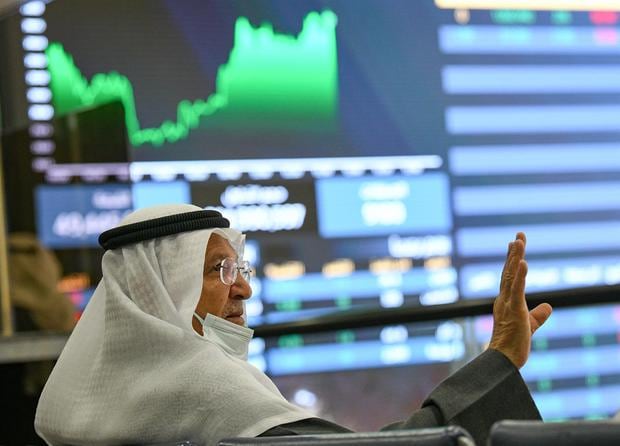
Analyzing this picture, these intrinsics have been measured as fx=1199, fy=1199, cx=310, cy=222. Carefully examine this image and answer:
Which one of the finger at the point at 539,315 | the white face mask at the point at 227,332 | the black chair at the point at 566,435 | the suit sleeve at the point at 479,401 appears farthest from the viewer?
the white face mask at the point at 227,332

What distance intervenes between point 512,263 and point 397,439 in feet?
1.78

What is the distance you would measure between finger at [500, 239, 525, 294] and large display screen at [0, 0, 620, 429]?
2653 mm

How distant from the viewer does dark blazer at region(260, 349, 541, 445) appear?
159 centimetres

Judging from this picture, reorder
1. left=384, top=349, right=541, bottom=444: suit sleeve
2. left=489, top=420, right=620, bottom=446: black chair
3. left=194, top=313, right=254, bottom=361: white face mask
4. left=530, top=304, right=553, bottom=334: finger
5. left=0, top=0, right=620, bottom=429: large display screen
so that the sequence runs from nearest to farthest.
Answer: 1. left=489, top=420, right=620, bottom=446: black chair
2. left=384, top=349, right=541, bottom=444: suit sleeve
3. left=530, top=304, right=553, bottom=334: finger
4. left=194, top=313, right=254, bottom=361: white face mask
5. left=0, top=0, right=620, bottom=429: large display screen

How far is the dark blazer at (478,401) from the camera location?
62.7 inches

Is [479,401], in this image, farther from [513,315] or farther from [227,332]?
[227,332]

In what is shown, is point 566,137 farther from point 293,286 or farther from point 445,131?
point 293,286

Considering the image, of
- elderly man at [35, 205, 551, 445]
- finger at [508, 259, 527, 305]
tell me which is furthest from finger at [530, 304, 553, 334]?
finger at [508, 259, 527, 305]

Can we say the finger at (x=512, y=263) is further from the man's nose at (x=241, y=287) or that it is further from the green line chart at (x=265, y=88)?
the green line chart at (x=265, y=88)

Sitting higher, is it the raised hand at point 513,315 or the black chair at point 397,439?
the raised hand at point 513,315

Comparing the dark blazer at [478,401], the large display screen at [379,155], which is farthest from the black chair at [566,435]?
the large display screen at [379,155]

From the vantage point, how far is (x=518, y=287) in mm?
1648

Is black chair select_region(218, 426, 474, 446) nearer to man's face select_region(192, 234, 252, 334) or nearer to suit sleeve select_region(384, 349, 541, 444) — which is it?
suit sleeve select_region(384, 349, 541, 444)

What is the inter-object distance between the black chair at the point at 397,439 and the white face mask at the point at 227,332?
68cm
